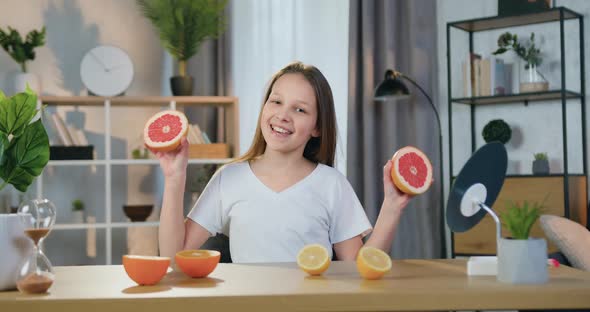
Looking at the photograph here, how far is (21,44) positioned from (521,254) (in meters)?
4.01

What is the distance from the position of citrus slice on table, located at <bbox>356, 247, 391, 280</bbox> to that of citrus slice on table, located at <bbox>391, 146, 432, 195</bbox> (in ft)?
0.90

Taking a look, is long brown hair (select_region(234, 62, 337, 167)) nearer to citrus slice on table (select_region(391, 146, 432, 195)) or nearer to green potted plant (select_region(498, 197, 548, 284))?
citrus slice on table (select_region(391, 146, 432, 195))

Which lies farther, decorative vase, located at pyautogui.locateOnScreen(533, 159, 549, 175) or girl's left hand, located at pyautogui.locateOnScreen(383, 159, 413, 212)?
decorative vase, located at pyautogui.locateOnScreen(533, 159, 549, 175)

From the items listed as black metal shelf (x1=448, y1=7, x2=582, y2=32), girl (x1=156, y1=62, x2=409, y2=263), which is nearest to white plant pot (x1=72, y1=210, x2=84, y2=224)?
black metal shelf (x1=448, y1=7, x2=582, y2=32)

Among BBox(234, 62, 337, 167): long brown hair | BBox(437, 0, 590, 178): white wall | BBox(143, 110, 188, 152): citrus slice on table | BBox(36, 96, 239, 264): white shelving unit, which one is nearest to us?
BBox(143, 110, 188, 152): citrus slice on table

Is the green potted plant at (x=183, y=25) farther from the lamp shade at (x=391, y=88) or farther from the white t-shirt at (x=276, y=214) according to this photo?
the white t-shirt at (x=276, y=214)

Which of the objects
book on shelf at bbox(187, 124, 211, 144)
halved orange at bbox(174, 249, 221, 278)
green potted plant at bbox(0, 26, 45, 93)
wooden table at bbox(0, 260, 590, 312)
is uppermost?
green potted plant at bbox(0, 26, 45, 93)

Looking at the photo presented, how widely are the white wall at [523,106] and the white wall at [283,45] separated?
0.64 metres

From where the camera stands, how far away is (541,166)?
13.8 ft

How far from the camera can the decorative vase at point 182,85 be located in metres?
4.76

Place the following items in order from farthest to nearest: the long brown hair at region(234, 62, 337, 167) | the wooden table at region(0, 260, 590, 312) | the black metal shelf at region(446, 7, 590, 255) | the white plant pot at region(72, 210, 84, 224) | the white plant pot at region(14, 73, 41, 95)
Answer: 1. the white plant pot at region(72, 210, 84, 224)
2. the white plant pot at region(14, 73, 41, 95)
3. the black metal shelf at region(446, 7, 590, 255)
4. the long brown hair at region(234, 62, 337, 167)
5. the wooden table at region(0, 260, 590, 312)

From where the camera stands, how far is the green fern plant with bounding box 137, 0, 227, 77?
465 cm

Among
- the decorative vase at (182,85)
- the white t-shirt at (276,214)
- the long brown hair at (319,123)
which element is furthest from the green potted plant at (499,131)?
the white t-shirt at (276,214)

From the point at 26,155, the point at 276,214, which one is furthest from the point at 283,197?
the point at 26,155
